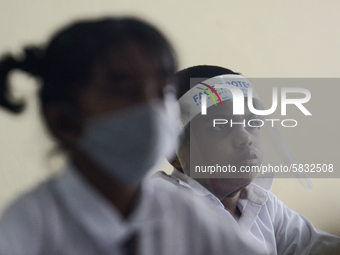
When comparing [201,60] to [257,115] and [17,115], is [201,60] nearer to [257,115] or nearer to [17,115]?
[257,115]

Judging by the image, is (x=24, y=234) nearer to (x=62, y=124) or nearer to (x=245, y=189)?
(x=62, y=124)

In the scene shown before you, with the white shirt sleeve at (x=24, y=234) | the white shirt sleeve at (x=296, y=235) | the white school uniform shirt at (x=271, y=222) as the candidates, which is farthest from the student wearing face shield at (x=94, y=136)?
the white shirt sleeve at (x=296, y=235)

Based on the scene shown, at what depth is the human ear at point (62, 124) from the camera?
53 centimetres

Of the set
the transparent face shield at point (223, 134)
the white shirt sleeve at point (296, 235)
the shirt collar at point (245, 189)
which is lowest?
the white shirt sleeve at point (296, 235)

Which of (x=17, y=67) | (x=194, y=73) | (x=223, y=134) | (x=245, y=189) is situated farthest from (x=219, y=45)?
(x=17, y=67)

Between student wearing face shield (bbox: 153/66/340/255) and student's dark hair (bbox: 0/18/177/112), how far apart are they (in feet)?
0.35

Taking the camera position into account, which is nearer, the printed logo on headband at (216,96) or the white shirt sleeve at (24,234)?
the white shirt sleeve at (24,234)

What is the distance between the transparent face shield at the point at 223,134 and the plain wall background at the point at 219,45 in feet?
0.21

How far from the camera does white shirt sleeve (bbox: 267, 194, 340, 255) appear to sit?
2.33 ft

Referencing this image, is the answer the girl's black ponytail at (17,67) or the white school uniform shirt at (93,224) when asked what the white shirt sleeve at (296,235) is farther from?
the girl's black ponytail at (17,67)

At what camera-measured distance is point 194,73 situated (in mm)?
661

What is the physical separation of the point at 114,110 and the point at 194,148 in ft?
0.68

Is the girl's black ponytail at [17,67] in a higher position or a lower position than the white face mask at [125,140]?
higher

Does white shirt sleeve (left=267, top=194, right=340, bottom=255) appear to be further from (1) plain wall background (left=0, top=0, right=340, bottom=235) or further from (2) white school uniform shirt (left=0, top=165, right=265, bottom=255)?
(2) white school uniform shirt (left=0, top=165, right=265, bottom=255)
